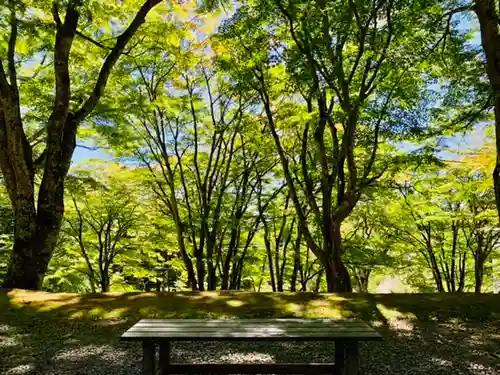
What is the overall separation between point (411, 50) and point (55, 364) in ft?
20.6

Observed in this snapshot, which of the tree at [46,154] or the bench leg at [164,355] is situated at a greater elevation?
the tree at [46,154]

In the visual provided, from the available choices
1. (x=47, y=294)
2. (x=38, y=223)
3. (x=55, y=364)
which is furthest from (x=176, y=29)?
(x=55, y=364)

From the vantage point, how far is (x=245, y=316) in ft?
17.5

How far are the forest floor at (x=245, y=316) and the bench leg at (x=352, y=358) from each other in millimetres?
852

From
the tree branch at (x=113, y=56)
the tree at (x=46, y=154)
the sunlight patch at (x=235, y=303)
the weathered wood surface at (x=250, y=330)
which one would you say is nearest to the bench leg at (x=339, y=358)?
the weathered wood surface at (x=250, y=330)

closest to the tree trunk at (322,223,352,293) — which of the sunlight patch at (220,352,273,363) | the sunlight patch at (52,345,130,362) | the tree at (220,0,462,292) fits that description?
the tree at (220,0,462,292)

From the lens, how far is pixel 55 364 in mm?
3871

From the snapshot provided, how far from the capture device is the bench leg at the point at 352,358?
2969 millimetres

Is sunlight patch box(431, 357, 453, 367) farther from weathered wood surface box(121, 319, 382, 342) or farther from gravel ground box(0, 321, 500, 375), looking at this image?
weathered wood surface box(121, 319, 382, 342)

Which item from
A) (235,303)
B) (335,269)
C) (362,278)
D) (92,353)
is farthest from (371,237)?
(92,353)

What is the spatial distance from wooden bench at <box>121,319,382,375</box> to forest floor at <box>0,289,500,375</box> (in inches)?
22.6

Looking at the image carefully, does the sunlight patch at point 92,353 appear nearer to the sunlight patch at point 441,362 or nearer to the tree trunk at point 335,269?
the sunlight patch at point 441,362

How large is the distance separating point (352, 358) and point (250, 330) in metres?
0.75

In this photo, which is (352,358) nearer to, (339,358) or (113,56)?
(339,358)
